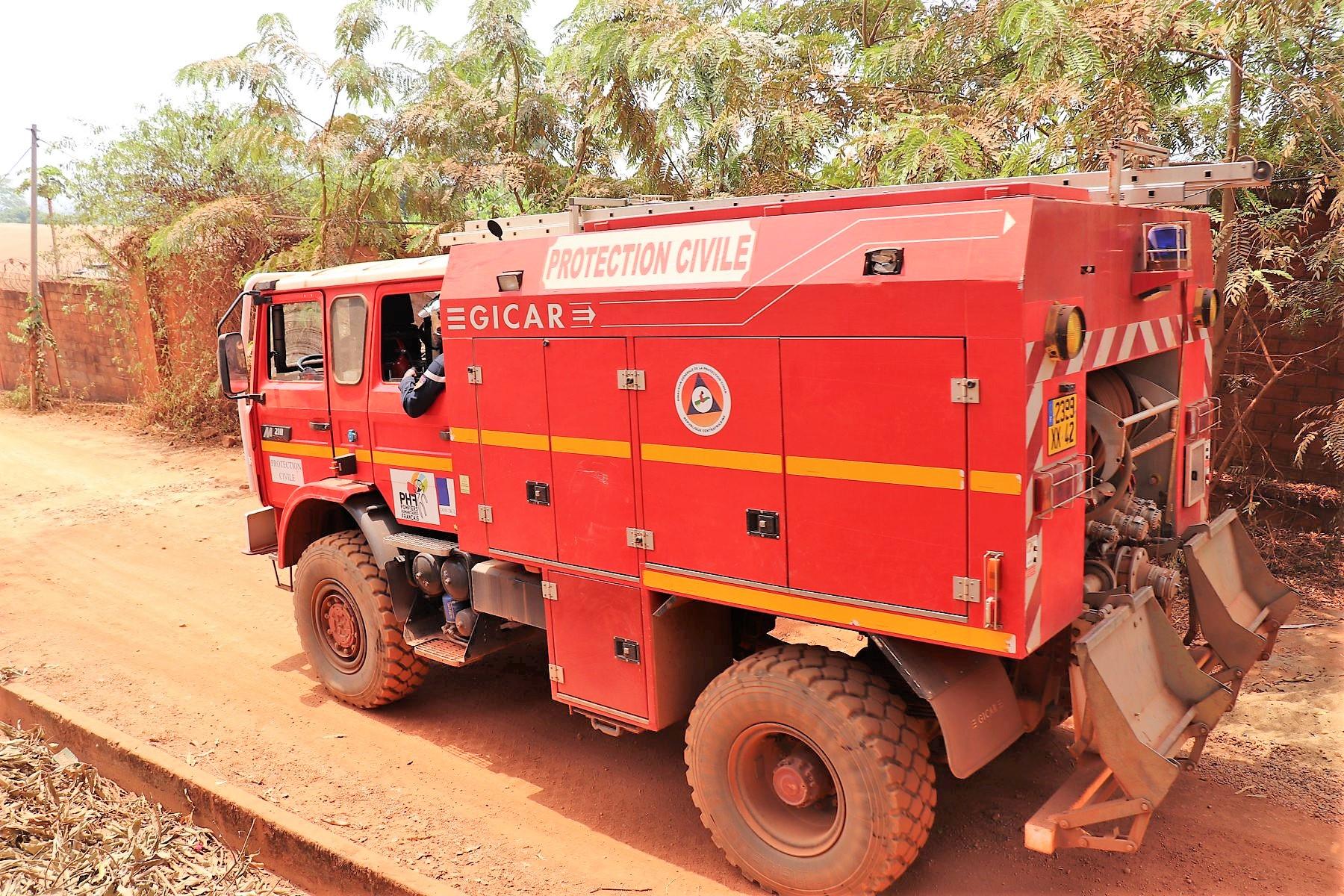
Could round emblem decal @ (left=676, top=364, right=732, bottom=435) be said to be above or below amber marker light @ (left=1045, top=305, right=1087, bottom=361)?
below

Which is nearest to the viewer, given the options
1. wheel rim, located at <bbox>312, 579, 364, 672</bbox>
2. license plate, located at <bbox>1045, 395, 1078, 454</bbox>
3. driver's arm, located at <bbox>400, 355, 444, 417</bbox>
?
license plate, located at <bbox>1045, 395, 1078, 454</bbox>

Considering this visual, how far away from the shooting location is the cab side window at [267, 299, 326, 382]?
611 centimetres

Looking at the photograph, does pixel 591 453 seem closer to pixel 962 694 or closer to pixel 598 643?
pixel 598 643

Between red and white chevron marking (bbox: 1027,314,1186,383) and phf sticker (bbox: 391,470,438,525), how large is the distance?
10.9 feet

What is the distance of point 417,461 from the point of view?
5.52m

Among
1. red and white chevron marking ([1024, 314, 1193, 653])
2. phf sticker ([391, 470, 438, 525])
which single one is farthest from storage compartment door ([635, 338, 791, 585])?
phf sticker ([391, 470, 438, 525])

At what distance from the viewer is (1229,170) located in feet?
13.5

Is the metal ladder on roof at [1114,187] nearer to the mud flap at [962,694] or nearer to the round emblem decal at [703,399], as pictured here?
the round emblem decal at [703,399]

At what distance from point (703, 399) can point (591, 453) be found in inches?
27.0

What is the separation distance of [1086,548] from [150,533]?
9445 mm

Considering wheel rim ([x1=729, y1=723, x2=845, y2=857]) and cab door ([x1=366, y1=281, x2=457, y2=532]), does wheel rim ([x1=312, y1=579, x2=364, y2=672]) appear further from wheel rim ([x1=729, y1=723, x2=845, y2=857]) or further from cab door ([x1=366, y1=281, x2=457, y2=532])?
wheel rim ([x1=729, y1=723, x2=845, y2=857])

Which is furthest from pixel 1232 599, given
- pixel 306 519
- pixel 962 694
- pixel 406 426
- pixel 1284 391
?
pixel 306 519

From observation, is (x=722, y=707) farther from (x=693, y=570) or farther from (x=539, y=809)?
(x=539, y=809)

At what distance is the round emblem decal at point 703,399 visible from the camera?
4000 millimetres
